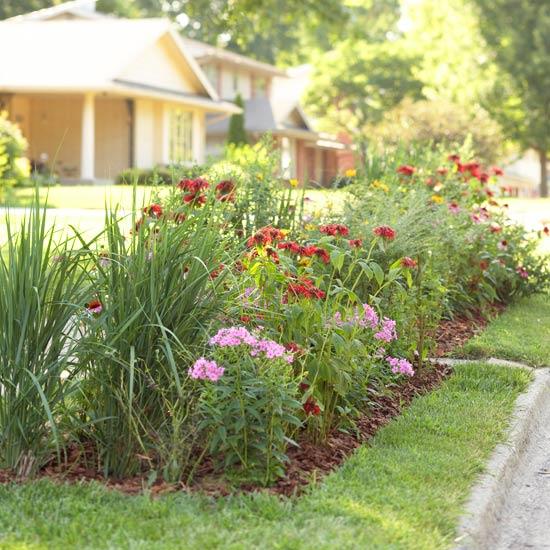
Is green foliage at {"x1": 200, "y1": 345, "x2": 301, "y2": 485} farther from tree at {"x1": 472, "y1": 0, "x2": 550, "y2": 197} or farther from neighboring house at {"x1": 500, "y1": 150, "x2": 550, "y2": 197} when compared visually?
neighboring house at {"x1": 500, "y1": 150, "x2": 550, "y2": 197}

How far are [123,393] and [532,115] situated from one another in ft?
140

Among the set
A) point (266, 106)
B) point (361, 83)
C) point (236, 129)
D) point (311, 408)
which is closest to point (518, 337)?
point (311, 408)

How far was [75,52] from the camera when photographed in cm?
3000

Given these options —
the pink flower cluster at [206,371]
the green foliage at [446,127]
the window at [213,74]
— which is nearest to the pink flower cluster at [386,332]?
the pink flower cluster at [206,371]

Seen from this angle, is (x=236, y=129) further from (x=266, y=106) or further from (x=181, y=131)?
(x=266, y=106)

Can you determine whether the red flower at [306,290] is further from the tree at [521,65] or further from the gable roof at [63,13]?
the tree at [521,65]

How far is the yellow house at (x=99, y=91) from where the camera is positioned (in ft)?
95.3

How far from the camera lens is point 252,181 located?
7.54 m

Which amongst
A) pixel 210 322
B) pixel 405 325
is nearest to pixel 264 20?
pixel 405 325

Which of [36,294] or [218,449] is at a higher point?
[36,294]

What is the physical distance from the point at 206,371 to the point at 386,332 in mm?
1463

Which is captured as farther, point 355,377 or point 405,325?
point 405,325

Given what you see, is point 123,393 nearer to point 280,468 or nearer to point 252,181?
point 280,468

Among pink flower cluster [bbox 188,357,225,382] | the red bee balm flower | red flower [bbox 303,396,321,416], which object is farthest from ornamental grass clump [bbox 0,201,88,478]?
red flower [bbox 303,396,321,416]
